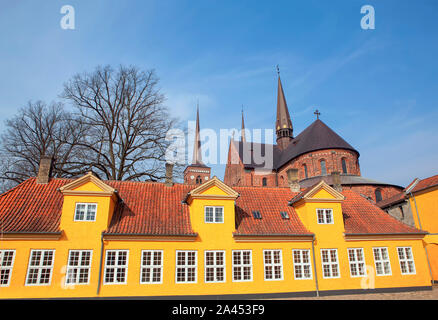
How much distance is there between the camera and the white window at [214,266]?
1619 cm

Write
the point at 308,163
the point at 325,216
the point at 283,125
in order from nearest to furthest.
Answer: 1. the point at 325,216
2. the point at 308,163
3. the point at 283,125

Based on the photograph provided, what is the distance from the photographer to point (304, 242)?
17922 mm

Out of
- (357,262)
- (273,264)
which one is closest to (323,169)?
(357,262)

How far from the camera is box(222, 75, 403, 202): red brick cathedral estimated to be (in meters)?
39.5

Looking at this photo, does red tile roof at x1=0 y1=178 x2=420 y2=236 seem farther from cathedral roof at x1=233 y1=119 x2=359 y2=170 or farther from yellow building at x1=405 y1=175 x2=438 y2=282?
cathedral roof at x1=233 y1=119 x2=359 y2=170

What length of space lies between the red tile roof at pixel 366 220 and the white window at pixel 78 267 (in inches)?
610

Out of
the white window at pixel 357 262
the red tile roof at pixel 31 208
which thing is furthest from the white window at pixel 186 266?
the white window at pixel 357 262

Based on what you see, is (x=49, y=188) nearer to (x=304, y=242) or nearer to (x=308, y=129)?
(x=304, y=242)

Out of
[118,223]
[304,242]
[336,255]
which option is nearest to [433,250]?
[336,255]

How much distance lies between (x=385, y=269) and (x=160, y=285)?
14124 millimetres

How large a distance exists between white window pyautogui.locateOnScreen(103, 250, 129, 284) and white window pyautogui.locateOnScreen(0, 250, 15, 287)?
14.7ft

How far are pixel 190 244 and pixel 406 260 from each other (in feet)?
47.0

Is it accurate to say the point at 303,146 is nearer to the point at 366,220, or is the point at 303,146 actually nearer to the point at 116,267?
the point at 366,220

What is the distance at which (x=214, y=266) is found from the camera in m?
16.3
